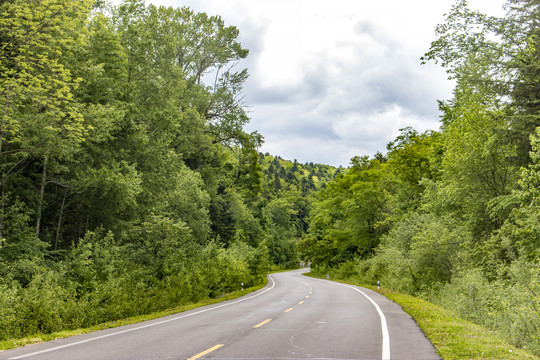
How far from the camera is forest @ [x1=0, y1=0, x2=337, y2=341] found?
11.4 m

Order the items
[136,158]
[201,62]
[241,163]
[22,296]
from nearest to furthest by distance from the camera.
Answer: [22,296] → [136,158] → [201,62] → [241,163]

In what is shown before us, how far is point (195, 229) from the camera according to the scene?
26.0m

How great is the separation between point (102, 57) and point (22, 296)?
11100 mm

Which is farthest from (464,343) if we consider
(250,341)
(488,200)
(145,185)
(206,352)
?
(145,185)

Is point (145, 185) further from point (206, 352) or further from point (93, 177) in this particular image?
point (206, 352)

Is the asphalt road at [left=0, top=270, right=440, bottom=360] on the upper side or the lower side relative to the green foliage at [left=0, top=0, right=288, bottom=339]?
lower

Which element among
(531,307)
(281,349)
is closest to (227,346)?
(281,349)

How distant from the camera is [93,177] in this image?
1641 centimetres

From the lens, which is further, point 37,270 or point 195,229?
point 195,229

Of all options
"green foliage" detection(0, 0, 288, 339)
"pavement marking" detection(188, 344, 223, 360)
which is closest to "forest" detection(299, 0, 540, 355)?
"pavement marking" detection(188, 344, 223, 360)

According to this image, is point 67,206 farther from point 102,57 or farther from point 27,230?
point 102,57

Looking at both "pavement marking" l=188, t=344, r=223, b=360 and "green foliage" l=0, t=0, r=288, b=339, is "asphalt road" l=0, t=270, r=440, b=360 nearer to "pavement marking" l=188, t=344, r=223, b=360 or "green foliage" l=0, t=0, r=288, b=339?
"pavement marking" l=188, t=344, r=223, b=360

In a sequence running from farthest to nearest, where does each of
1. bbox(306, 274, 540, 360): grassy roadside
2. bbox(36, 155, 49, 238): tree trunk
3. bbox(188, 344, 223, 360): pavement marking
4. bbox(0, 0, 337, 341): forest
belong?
bbox(36, 155, 49, 238): tree trunk, bbox(0, 0, 337, 341): forest, bbox(306, 274, 540, 360): grassy roadside, bbox(188, 344, 223, 360): pavement marking

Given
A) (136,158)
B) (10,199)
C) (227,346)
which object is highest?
(136,158)
